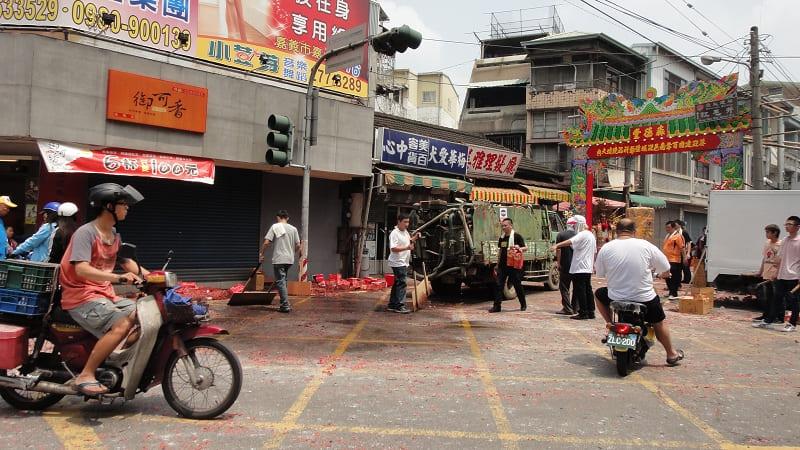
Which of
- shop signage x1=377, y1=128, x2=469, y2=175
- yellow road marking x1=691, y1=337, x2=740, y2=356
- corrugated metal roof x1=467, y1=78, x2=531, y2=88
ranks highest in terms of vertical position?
corrugated metal roof x1=467, y1=78, x2=531, y2=88

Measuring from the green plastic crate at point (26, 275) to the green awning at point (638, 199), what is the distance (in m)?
27.1

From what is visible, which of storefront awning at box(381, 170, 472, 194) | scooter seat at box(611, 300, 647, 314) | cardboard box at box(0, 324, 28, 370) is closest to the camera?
cardboard box at box(0, 324, 28, 370)

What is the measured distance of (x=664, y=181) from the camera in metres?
34.1

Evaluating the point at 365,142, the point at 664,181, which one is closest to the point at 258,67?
the point at 365,142

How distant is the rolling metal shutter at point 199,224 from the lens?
40.2 feet

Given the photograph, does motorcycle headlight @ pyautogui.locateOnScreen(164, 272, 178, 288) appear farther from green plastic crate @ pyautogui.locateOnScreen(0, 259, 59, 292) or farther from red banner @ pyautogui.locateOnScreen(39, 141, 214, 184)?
red banner @ pyautogui.locateOnScreen(39, 141, 214, 184)

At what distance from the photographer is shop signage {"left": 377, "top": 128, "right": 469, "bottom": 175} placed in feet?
51.5

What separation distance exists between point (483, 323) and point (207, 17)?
865 centimetres

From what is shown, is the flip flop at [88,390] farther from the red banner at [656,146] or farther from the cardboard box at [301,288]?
the red banner at [656,146]

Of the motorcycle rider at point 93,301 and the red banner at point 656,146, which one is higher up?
the red banner at point 656,146

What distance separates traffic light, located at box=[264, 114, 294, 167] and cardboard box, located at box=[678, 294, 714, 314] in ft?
25.6

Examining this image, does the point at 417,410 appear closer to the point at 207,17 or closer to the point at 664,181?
the point at 207,17

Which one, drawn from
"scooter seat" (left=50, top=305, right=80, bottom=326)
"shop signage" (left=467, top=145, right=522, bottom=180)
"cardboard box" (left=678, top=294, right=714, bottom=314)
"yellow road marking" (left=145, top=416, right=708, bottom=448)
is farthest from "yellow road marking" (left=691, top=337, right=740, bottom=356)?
"shop signage" (left=467, top=145, right=522, bottom=180)

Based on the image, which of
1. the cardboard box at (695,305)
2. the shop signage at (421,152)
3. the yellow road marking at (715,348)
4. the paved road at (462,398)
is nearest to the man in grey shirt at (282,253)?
the paved road at (462,398)
